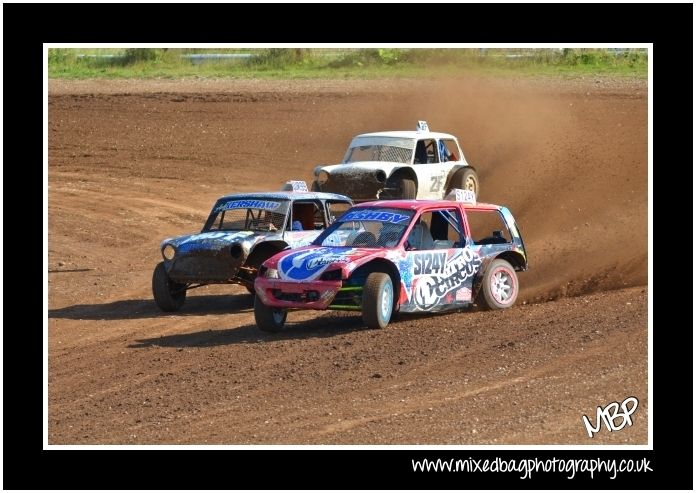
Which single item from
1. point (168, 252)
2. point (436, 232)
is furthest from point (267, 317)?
point (436, 232)

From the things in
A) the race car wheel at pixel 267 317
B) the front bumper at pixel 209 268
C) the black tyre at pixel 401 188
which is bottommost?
the race car wheel at pixel 267 317

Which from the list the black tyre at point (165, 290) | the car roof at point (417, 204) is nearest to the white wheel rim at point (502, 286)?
the car roof at point (417, 204)

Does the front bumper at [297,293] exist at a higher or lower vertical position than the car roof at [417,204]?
lower

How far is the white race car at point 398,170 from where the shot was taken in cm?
2077

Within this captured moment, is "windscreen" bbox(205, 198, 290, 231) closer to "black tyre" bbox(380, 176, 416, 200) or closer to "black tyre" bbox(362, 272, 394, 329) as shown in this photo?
"black tyre" bbox(362, 272, 394, 329)

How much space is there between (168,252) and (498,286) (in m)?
4.19

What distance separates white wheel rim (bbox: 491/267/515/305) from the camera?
15.4 meters

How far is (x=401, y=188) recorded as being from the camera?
68.9 feet

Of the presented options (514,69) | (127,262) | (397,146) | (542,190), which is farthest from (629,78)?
(127,262)

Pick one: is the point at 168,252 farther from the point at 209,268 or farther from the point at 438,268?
the point at 438,268

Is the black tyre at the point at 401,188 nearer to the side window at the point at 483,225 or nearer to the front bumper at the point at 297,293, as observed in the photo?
the side window at the point at 483,225

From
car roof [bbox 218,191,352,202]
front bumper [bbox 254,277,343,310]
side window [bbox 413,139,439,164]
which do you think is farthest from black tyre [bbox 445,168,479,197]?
front bumper [bbox 254,277,343,310]

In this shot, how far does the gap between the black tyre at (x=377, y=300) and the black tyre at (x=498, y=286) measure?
1518mm

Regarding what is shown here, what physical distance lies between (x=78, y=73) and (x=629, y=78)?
1629 cm
